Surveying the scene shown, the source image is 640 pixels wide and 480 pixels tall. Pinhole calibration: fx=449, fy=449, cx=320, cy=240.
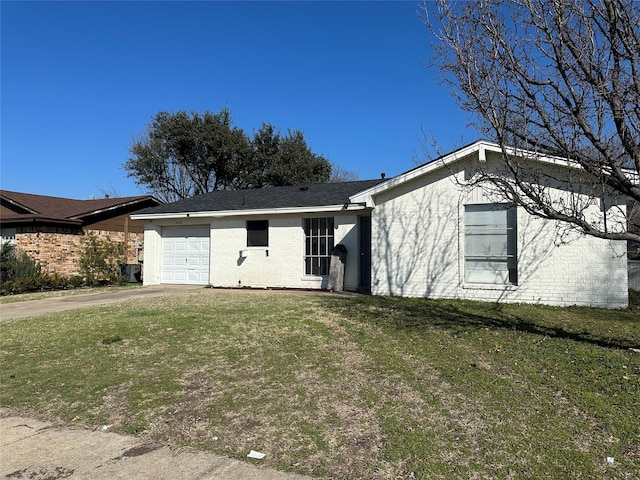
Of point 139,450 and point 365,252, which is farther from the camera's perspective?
point 365,252

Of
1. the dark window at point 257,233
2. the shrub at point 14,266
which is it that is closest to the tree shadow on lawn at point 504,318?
the dark window at point 257,233

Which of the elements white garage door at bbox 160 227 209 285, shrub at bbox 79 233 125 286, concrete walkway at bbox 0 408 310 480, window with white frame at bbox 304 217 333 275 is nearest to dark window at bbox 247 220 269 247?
window with white frame at bbox 304 217 333 275

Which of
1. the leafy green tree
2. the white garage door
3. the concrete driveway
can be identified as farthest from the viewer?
the leafy green tree

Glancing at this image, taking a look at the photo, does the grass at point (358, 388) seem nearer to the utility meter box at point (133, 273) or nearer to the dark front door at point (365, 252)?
the dark front door at point (365, 252)

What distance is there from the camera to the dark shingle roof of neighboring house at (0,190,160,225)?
1834 cm

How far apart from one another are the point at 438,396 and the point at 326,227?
10.2 m

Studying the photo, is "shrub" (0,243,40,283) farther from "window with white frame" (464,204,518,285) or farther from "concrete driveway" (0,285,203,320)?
"window with white frame" (464,204,518,285)

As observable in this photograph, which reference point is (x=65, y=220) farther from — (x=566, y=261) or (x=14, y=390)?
(x=566, y=261)

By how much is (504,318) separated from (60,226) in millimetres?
17898

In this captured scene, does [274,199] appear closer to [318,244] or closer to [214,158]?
[318,244]

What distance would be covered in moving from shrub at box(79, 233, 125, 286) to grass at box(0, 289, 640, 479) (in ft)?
35.6

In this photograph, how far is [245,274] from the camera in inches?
A: 608

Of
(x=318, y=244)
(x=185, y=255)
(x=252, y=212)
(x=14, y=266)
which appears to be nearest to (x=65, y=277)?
(x=14, y=266)

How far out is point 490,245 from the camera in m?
11.4
